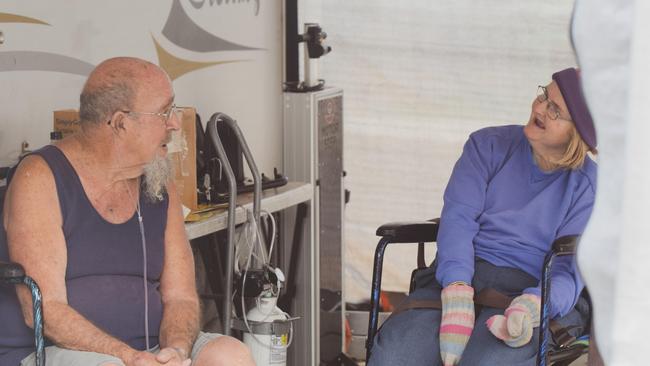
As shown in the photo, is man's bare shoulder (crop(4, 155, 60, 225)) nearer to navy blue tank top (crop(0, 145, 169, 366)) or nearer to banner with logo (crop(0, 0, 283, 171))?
navy blue tank top (crop(0, 145, 169, 366))

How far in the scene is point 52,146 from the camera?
8.34ft

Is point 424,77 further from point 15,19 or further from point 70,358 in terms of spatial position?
point 70,358

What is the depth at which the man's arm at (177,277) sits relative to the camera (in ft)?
8.85

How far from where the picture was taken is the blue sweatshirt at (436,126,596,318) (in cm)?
296

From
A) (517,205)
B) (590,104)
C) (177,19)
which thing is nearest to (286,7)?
(177,19)

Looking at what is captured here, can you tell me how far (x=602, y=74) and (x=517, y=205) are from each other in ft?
7.34

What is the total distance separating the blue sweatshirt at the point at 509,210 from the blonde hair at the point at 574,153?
0.09 feet

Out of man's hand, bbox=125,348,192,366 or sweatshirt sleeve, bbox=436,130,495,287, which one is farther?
sweatshirt sleeve, bbox=436,130,495,287

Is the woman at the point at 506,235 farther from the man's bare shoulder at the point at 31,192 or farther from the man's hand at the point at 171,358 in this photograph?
the man's bare shoulder at the point at 31,192

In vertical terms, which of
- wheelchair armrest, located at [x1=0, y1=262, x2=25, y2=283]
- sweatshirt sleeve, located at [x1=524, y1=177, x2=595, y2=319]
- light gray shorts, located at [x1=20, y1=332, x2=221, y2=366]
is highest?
wheelchair armrest, located at [x1=0, y1=262, x2=25, y2=283]

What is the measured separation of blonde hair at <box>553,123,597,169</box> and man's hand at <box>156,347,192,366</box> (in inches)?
46.9

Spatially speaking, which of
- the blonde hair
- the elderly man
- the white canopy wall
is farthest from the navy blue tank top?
the white canopy wall

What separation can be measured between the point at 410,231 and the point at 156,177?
2.59ft

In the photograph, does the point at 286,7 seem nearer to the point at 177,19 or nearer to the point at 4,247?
the point at 177,19
